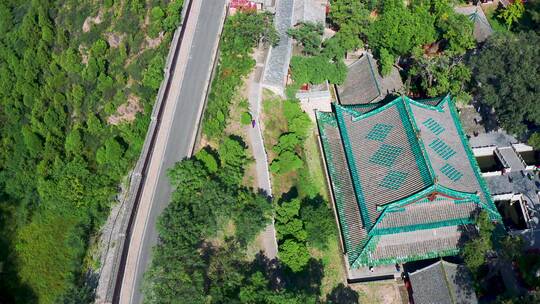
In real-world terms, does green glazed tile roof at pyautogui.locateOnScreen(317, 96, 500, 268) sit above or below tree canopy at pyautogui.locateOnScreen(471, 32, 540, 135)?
below

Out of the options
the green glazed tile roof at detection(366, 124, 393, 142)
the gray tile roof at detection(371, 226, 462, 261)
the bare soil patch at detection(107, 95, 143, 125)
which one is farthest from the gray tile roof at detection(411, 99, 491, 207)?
the bare soil patch at detection(107, 95, 143, 125)

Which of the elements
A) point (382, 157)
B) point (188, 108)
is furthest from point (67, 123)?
point (382, 157)

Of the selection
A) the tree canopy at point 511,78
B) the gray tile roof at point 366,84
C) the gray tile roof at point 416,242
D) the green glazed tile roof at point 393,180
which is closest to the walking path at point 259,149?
the gray tile roof at point 416,242

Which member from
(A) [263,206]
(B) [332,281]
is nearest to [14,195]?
(A) [263,206]

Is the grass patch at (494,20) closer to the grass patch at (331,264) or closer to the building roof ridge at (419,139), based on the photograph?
the building roof ridge at (419,139)

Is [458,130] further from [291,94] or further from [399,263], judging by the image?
[291,94]

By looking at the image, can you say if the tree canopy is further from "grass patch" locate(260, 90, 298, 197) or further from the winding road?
the winding road

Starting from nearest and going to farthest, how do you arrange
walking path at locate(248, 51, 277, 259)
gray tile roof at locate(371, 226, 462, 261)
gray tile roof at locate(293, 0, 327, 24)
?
1. gray tile roof at locate(371, 226, 462, 261)
2. walking path at locate(248, 51, 277, 259)
3. gray tile roof at locate(293, 0, 327, 24)
